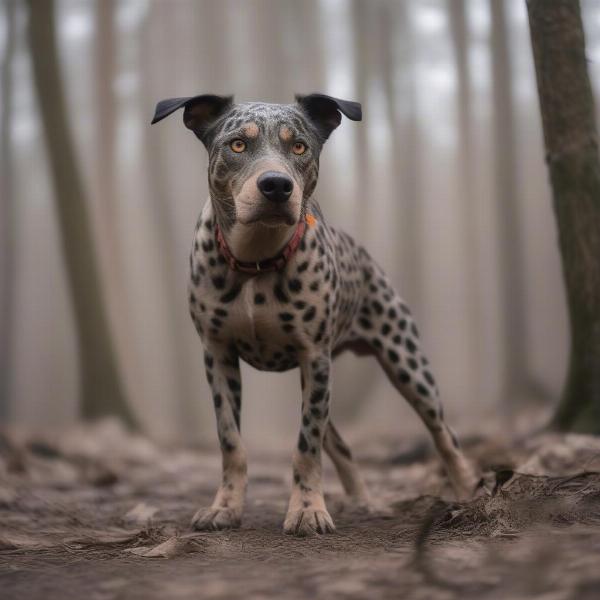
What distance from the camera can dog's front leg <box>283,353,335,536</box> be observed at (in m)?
3.48

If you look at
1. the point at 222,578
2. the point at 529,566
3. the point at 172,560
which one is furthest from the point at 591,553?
the point at 172,560

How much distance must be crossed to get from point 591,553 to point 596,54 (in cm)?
551

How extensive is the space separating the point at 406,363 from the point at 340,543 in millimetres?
1381

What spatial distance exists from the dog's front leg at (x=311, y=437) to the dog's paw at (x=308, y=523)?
0.14 feet

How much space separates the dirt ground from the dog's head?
1.21 metres

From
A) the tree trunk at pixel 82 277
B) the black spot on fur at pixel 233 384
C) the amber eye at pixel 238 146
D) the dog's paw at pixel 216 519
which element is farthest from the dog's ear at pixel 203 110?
the tree trunk at pixel 82 277

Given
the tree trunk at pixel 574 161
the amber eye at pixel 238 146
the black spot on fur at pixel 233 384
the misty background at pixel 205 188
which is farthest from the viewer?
the misty background at pixel 205 188

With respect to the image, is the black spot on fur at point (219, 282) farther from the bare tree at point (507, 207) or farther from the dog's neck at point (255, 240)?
the bare tree at point (507, 207)

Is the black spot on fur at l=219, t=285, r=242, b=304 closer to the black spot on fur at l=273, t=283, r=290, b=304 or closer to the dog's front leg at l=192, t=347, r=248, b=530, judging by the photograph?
the black spot on fur at l=273, t=283, r=290, b=304

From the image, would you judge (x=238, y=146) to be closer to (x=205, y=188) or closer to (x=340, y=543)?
(x=340, y=543)

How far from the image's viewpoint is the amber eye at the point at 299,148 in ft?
11.4

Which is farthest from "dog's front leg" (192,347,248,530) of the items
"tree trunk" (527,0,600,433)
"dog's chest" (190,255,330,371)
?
"tree trunk" (527,0,600,433)

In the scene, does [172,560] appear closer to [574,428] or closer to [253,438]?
[574,428]

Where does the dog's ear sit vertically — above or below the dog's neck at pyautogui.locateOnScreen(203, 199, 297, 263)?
above
